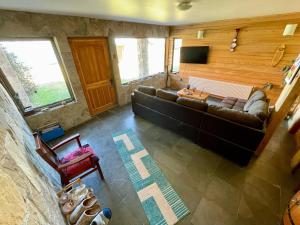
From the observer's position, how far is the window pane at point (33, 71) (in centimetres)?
240

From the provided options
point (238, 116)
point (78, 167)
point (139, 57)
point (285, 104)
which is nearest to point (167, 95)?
point (238, 116)

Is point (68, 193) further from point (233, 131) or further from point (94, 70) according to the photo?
point (94, 70)

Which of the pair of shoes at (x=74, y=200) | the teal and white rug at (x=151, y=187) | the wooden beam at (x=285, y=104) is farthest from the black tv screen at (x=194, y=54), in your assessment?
the pair of shoes at (x=74, y=200)

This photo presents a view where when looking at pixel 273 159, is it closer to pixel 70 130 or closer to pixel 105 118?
pixel 105 118

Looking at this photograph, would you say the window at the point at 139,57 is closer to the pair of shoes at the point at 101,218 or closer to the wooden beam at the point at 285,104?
the pair of shoes at the point at 101,218

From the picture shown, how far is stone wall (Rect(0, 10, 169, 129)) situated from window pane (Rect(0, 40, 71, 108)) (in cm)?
21

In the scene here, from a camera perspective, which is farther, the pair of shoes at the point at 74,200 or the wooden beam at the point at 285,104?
the wooden beam at the point at 285,104

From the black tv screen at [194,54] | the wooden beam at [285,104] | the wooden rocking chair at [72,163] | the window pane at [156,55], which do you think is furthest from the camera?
the window pane at [156,55]

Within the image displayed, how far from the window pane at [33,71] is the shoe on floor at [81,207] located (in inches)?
101

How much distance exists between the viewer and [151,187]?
78.4 inches

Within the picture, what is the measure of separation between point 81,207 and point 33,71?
2.89m

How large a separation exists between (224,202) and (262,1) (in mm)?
3214

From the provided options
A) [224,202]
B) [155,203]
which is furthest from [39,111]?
[224,202]

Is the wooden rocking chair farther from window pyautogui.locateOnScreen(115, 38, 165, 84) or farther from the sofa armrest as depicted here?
window pyautogui.locateOnScreen(115, 38, 165, 84)
